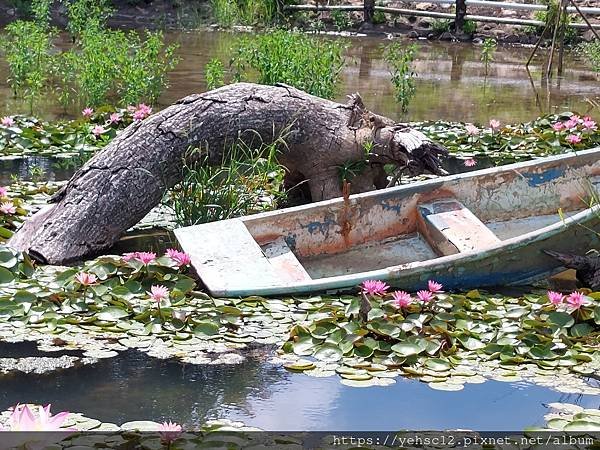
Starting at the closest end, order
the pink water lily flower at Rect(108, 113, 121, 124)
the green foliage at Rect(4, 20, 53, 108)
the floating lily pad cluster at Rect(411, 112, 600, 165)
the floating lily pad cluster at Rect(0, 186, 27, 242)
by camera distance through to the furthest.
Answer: the floating lily pad cluster at Rect(0, 186, 27, 242) < the pink water lily flower at Rect(108, 113, 121, 124) < the floating lily pad cluster at Rect(411, 112, 600, 165) < the green foliage at Rect(4, 20, 53, 108)

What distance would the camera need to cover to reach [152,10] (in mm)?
19641

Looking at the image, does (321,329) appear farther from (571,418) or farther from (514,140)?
(514,140)

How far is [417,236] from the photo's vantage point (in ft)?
19.8

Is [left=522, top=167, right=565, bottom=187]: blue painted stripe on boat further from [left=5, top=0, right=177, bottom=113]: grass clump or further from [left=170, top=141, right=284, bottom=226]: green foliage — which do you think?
[left=5, top=0, right=177, bottom=113]: grass clump

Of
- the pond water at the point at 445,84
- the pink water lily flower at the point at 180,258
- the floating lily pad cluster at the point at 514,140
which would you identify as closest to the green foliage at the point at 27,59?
the pond water at the point at 445,84

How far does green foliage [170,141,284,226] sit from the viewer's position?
5.93 meters

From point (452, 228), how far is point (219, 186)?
1321 millimetres

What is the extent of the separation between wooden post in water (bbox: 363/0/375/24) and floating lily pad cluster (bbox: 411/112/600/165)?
9834 millimetres

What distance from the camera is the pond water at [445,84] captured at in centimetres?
1109

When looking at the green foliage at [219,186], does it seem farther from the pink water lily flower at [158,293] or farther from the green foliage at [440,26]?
the green foliage at [440,26]

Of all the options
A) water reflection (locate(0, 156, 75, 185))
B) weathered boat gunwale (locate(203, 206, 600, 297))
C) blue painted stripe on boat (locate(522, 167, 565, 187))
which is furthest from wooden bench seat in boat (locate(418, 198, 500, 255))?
water reflection (locate(0, 156, 75, 185))

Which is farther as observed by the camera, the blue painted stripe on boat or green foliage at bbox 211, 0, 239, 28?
green foliage at bbox 211, 0, 239, 28

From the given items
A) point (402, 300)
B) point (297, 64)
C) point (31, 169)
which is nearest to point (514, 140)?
point (297, 64)

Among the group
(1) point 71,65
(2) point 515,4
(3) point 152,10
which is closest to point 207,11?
(3) point 152,10
